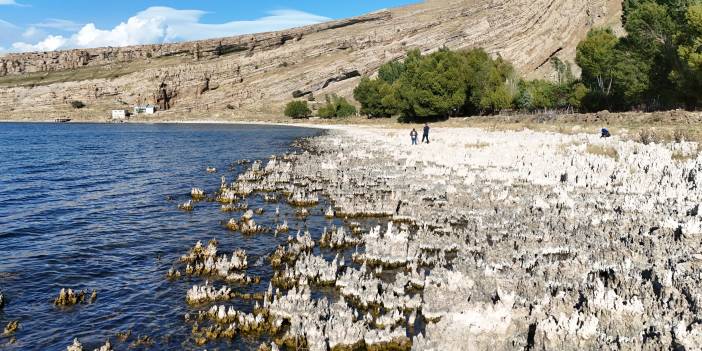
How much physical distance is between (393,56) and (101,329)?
569 ft

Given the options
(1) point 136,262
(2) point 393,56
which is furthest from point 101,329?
(2) point 393,56

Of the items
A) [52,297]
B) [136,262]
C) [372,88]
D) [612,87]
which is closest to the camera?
[52,297]

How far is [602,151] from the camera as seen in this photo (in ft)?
104

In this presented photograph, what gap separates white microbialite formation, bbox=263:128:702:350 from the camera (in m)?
8.80

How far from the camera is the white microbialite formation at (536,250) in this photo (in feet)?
28.9

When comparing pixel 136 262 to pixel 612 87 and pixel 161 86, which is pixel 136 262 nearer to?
pixel 612 87

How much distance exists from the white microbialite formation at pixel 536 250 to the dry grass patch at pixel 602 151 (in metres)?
1.14

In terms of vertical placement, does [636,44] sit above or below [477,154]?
above

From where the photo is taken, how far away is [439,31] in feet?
583

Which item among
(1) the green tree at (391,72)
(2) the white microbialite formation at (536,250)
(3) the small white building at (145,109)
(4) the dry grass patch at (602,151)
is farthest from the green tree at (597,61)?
(3) the small white building at (145,109)

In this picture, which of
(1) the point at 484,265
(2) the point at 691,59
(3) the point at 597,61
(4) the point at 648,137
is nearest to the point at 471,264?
(1) the point at 484,265

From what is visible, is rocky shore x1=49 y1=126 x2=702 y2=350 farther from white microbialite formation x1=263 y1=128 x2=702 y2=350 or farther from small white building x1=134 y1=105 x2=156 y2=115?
small white building x1=134 y1=105 x2=156 y2=115

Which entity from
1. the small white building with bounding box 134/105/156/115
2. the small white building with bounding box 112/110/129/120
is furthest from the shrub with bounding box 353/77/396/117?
the small white building with bounding box 112/110/129/120

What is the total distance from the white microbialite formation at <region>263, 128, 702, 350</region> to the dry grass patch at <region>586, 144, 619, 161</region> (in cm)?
114
